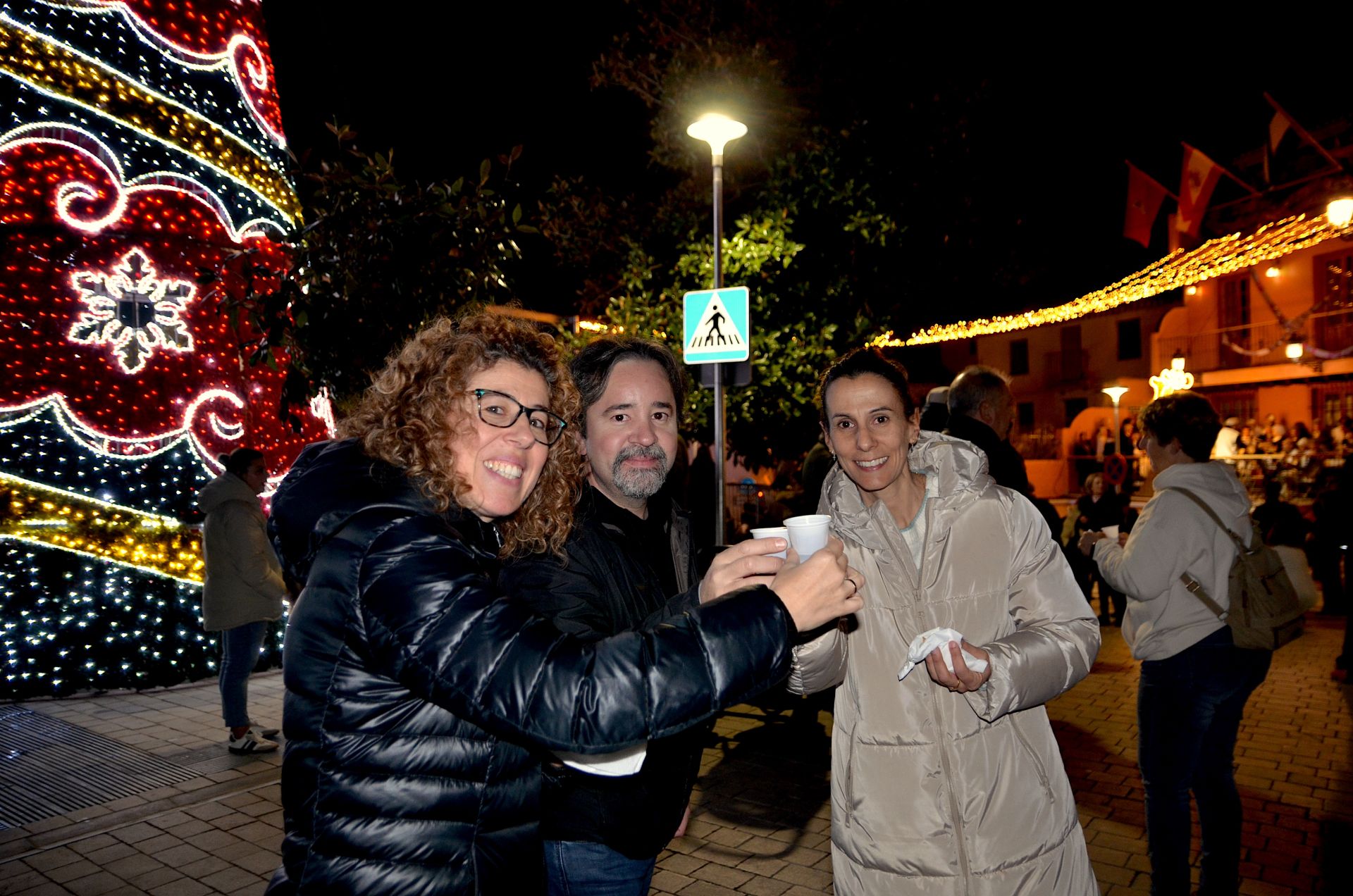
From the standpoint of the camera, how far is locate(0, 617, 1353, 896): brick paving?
4.23m

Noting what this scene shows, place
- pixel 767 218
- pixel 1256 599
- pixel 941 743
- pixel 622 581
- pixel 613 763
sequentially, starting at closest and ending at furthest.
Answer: pixel 613 763 → pixel 622 581 → pixel 941 743 → pixel 1256 599 → pixel 767 218

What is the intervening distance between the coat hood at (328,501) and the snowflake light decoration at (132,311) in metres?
6.87

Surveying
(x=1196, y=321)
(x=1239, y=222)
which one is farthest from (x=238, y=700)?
(x=1196, y=321)

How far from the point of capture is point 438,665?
138cm

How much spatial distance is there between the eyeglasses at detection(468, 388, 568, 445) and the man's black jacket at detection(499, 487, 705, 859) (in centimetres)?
36

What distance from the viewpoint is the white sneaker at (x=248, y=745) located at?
6.11 m

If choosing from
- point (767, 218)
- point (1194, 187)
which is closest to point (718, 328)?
point (767, 218)

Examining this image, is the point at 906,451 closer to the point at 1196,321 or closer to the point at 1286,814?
the point at 1286,814

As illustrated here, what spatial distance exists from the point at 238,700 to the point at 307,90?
935 cm

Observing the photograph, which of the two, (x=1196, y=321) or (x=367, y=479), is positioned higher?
(x=1196, y=321)

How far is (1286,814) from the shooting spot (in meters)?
4.84

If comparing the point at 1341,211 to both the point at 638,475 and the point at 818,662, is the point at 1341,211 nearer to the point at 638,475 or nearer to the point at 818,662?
the point at 818,662

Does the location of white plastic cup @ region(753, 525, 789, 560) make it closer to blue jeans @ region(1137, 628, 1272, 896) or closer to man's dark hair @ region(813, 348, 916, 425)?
man's dark hair @ region(813, 348, 916, 425)

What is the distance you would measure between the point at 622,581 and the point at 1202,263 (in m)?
13.3
